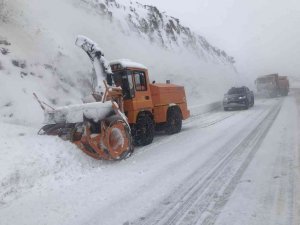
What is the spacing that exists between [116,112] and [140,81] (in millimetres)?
2503

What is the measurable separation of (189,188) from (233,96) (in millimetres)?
17886

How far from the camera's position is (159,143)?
38.2 ft

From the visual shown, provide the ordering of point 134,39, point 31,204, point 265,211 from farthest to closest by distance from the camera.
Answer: point 134,39 < point 31,204 < point 265,211

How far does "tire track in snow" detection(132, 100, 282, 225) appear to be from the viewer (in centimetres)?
523

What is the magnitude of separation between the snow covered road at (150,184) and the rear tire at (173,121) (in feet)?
9.99

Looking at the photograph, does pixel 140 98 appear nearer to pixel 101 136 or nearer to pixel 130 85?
pixel 130 85

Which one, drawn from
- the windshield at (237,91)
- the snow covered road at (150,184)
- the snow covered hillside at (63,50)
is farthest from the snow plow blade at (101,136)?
the windshield at (237,91)

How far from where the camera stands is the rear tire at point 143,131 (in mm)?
11148

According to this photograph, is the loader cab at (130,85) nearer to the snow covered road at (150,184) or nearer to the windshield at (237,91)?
the snow covered road at (150,184)

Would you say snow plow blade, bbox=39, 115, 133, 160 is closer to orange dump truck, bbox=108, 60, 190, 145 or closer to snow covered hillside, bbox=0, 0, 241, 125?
orange dump truck, bbox=108, 60, 190, 145

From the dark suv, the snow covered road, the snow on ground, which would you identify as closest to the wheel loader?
the snow covered road

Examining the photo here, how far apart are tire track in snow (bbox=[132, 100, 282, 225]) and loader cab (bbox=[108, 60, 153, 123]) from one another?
310cm

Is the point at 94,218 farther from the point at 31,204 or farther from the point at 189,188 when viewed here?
the point at 189,188

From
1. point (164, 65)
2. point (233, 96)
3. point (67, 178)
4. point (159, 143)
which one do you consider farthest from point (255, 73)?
point (67, 178)
